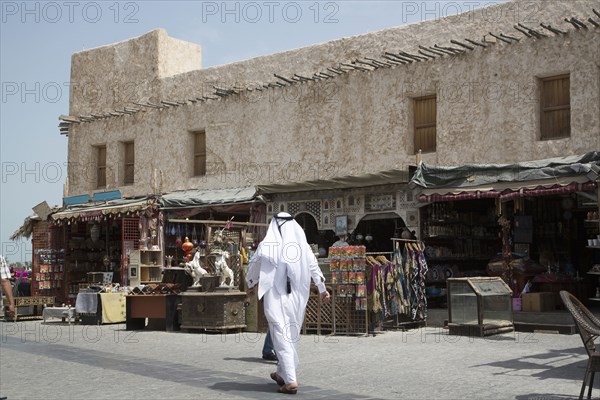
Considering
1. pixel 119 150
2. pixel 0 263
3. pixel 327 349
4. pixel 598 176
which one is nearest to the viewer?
pixel 0 263

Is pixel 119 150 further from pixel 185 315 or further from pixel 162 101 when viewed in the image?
pixel 185 315

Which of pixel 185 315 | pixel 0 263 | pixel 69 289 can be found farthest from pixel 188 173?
pixel 0 263

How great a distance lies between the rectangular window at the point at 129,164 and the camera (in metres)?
23.9

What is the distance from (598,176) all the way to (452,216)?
4.09 m

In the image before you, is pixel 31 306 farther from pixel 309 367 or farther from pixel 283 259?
pixel 283 259

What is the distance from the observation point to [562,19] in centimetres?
1550

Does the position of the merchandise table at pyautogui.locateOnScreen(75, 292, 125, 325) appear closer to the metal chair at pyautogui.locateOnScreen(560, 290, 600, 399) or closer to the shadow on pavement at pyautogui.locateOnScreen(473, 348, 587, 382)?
the shadow on pavement at pyautogui.locateOnScreen(473, 348, 587, 382)

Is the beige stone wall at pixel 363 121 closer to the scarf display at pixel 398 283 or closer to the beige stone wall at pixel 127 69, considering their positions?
the beige stone wall at pixel 127 69

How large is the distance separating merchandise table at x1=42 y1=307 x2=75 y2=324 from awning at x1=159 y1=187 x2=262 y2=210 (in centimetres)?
385

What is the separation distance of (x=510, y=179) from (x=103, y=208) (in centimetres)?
1124

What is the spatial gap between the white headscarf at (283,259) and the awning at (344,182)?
7237 mm

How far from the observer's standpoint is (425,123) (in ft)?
57.7

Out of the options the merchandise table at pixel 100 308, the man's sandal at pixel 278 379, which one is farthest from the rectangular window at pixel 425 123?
the man's sandal at pixel 278 379

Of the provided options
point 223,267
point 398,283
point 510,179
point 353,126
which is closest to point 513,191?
point 510,179
